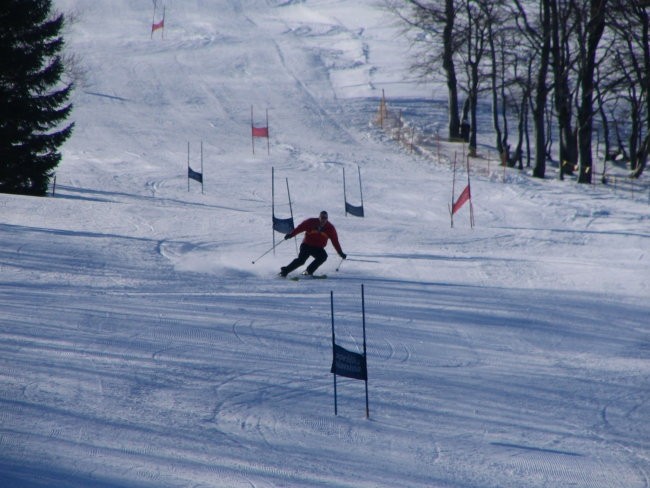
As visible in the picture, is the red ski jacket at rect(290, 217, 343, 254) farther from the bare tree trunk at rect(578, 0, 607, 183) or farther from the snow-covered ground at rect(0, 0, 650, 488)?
the bare tree trunk at rect(578, 0, 607, 183)

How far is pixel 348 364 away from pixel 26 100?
21.1 meters

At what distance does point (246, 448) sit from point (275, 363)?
8.11ft

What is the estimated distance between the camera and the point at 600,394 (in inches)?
359

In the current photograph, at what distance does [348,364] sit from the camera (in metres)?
8.09

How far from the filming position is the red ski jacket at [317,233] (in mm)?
14844

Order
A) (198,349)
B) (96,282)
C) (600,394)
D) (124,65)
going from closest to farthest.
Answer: (600,394)
(198,349)
(96,282)
(124,65)

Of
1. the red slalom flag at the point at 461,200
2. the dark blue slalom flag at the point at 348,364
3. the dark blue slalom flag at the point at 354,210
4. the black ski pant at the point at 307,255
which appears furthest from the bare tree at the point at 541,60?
the dark blue slalom flag at the point at 348,364

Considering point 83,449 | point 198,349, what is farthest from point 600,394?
point 83,449

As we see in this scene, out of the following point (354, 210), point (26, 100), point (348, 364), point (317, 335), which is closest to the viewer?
point (348, 364)

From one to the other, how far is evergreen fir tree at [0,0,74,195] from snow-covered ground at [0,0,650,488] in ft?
4.85

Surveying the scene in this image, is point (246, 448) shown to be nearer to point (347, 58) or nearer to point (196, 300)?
point (196, 300)

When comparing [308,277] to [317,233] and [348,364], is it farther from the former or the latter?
[348,364]

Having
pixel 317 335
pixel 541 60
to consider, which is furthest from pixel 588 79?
pixel 317 335

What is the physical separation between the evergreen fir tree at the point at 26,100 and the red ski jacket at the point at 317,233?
12566 millimetres
